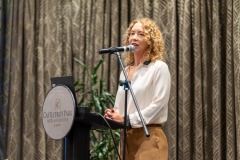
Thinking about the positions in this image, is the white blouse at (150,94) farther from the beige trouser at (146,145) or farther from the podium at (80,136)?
the podium at (80,136)

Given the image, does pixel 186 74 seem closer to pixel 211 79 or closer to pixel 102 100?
pixel 211 79

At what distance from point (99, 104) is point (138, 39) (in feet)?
3.42

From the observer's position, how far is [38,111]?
4672 mm

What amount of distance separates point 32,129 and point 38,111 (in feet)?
0.58

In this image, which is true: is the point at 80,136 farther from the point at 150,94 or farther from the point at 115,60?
the point at 115,60

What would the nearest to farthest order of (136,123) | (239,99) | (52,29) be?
(136,123) < (239,99) < (52,29)

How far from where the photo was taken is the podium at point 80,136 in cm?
249

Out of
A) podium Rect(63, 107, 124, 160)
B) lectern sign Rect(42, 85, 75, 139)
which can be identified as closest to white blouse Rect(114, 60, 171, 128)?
podium Rect(63, 107, 124, 160)

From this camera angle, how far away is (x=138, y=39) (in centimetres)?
317

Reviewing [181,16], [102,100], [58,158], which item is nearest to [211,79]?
[181,16]

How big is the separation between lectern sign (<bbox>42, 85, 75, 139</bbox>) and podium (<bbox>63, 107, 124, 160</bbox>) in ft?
0.14

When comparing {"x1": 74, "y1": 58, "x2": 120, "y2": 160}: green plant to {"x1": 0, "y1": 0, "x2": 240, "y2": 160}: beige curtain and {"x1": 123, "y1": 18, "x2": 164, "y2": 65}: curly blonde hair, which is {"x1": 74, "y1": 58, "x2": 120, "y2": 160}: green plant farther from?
{"x1": 123, "y1": 18, "x2": 164, "y2": 65}: curly blonde hair

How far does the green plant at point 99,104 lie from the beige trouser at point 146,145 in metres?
Result: 1.05

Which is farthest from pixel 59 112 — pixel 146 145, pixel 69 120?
pixel 146 145
